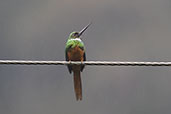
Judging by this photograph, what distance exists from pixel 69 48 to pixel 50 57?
2677mm

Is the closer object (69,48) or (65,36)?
(69,48)

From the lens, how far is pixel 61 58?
6.75 meters

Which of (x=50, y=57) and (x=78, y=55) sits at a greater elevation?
(x=50, y=57)

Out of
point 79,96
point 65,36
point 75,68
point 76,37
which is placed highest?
point 65,36

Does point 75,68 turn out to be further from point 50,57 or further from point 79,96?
point 50,57

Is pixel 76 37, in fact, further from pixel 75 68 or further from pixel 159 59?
pixel 159 59

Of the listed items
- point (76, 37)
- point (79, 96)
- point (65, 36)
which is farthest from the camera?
point (65, 36)

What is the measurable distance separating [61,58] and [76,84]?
284 cm

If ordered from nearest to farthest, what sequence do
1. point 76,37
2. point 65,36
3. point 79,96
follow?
point 79,96 → point 76,37 → point 65,36

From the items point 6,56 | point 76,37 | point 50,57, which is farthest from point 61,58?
point 76,37

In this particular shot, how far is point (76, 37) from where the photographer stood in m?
4.27

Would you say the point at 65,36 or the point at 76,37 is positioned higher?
the point at 65,36

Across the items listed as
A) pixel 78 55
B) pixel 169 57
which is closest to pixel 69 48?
pixel 78 55

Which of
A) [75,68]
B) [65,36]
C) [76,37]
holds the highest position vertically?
[65,36]
